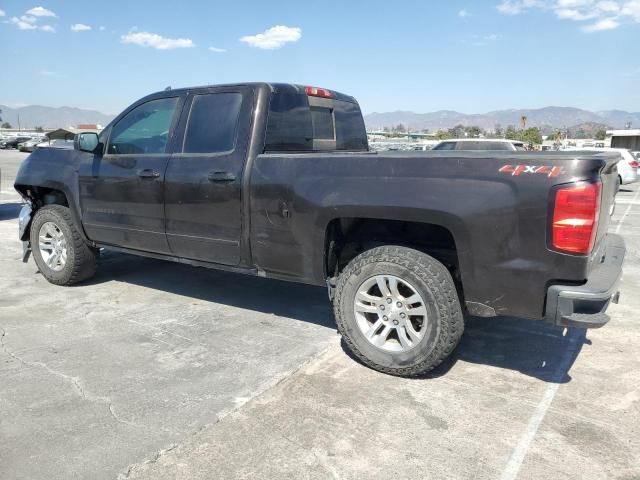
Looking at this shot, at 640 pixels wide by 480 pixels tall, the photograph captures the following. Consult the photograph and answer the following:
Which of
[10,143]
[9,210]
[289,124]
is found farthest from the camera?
[10,143]

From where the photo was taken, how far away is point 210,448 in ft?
8.75

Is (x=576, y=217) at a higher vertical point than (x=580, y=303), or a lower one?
higher

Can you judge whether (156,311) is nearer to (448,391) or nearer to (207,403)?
(207,403)

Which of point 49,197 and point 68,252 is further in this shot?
point 49,197

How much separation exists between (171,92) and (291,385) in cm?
278

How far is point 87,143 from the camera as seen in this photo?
4891 mm

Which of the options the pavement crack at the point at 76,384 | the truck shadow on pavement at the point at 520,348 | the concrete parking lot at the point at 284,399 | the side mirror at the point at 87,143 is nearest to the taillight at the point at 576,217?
the concrete parking lot at the point at 284,399

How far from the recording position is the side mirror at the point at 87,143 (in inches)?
192

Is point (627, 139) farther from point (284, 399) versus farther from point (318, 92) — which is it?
point (284, 399)

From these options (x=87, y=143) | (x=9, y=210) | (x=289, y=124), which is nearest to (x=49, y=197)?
(x=87, y=143)

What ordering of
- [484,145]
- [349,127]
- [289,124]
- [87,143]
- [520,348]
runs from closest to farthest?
[520,348], [289,124], [87,143], [349,127], [484,145]

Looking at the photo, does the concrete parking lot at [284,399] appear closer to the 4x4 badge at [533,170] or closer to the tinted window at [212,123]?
the 4x4 badge at [533,170]

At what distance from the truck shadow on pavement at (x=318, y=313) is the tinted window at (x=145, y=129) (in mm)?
1510

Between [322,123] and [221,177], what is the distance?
118cm
